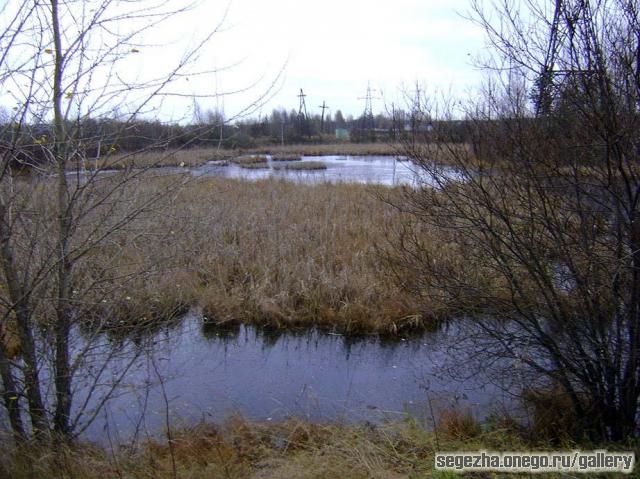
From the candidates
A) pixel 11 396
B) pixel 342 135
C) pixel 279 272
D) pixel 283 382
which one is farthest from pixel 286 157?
pixel 11 396

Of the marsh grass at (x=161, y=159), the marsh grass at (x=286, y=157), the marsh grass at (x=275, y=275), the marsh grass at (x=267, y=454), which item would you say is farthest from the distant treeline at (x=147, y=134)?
the marsh grass at (x=286, y=157)

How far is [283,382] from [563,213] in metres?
3.49

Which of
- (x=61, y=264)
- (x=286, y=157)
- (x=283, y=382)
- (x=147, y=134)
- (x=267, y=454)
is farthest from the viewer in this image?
(x=286, y=157)

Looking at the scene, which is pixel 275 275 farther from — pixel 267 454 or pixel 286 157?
pixel 286 157

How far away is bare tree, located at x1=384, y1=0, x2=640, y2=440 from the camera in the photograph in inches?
135

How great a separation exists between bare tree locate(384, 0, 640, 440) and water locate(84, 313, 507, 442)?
1.08 meters

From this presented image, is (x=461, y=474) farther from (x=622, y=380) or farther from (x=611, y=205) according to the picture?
(x=611, y=205)

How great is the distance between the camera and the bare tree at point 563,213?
344 cm

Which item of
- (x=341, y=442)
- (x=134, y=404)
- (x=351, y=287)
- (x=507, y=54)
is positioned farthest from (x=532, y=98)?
(x=134, y=404)

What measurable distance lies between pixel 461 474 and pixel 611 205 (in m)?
2.29

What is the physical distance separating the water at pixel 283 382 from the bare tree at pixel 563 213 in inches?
42.5

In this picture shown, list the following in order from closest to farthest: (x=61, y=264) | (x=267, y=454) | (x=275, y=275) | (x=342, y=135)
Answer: (x=61, y=264) → (x=267, y=454) → (x=275, y=275) → (x=342, y=135)

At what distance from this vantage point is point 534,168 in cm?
383

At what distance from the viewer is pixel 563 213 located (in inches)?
153
